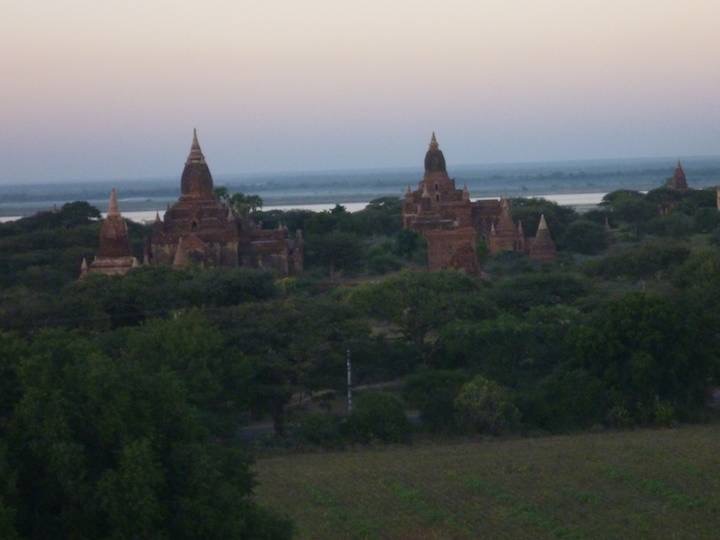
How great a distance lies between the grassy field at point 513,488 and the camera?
16844 millimetres

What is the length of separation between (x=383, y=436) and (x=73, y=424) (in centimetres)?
1189

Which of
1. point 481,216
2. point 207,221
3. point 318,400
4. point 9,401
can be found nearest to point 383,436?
point 318,400

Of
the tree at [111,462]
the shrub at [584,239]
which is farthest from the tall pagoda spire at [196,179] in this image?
the tree at [111,462]

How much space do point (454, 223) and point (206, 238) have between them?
11.9m

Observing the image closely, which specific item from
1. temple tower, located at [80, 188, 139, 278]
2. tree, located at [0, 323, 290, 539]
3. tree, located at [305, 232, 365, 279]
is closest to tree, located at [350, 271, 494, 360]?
temple tower, located at [80, 188, 139, 278]

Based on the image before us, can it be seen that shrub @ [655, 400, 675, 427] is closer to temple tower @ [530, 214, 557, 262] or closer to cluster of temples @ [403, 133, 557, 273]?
cluster of temples @ [403, 133, 557, 273]

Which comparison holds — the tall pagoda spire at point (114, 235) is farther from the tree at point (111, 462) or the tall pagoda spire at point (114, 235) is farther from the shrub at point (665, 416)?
the tree at point (111, 462)

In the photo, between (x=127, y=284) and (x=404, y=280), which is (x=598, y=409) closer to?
(x=404, y=280)

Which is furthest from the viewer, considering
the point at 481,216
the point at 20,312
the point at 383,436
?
the point at 481,216

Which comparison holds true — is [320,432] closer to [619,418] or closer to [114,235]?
[619,418]

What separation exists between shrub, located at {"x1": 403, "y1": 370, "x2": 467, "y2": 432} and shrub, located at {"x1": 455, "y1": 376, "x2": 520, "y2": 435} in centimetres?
31

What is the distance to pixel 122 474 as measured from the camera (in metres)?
11.6

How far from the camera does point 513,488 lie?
19.2 metres

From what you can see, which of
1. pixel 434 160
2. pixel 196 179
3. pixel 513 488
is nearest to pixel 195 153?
pixel 196 179
